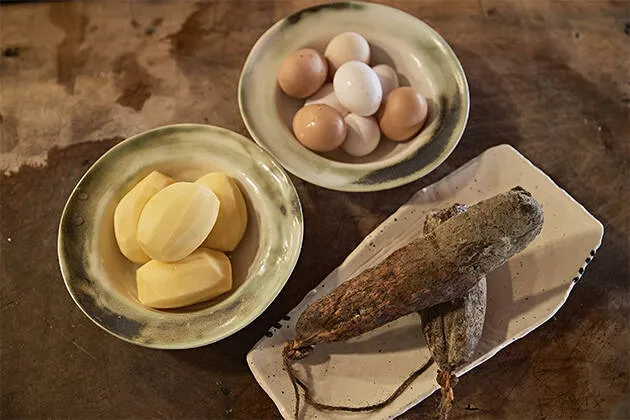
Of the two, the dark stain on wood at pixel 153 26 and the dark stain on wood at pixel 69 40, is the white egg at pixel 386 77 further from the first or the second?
the dark stain on wood at pixel 69 40

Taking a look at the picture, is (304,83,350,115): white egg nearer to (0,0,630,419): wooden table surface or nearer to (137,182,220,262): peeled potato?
(0,0,630,419): wooden table surface

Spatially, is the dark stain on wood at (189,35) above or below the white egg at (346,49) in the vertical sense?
below

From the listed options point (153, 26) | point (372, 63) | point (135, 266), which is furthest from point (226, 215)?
point (153, 26)

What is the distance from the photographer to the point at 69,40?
4.82 ft

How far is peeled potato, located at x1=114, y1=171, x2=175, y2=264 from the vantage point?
1.08m

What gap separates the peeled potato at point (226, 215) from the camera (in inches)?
43.6

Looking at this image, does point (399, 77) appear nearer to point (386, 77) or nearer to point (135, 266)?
point (386, 77)

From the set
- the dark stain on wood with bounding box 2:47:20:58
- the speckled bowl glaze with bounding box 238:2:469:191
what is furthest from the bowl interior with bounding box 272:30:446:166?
the dark stain on wood with bounding box 2:47:20:58

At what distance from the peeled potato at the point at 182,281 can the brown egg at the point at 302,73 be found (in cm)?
45

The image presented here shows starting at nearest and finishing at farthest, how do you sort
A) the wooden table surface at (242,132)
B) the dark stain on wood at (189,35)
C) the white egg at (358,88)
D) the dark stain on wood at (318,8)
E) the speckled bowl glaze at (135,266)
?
1. the speckled bowl glaze at (135,266)
2. the wooden table surface at (242,132)
3. the white egg at (358,88)
4. the dark stain on wood at (318,8)
5. the dark stain on wood at (189,35)

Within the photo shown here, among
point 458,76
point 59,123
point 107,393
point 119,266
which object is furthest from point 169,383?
point 458,76

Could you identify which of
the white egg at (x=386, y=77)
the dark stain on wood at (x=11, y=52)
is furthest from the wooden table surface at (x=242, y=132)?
the white egg at (x=386, y=77)

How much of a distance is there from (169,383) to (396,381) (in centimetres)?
45

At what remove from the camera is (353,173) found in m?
1.19
